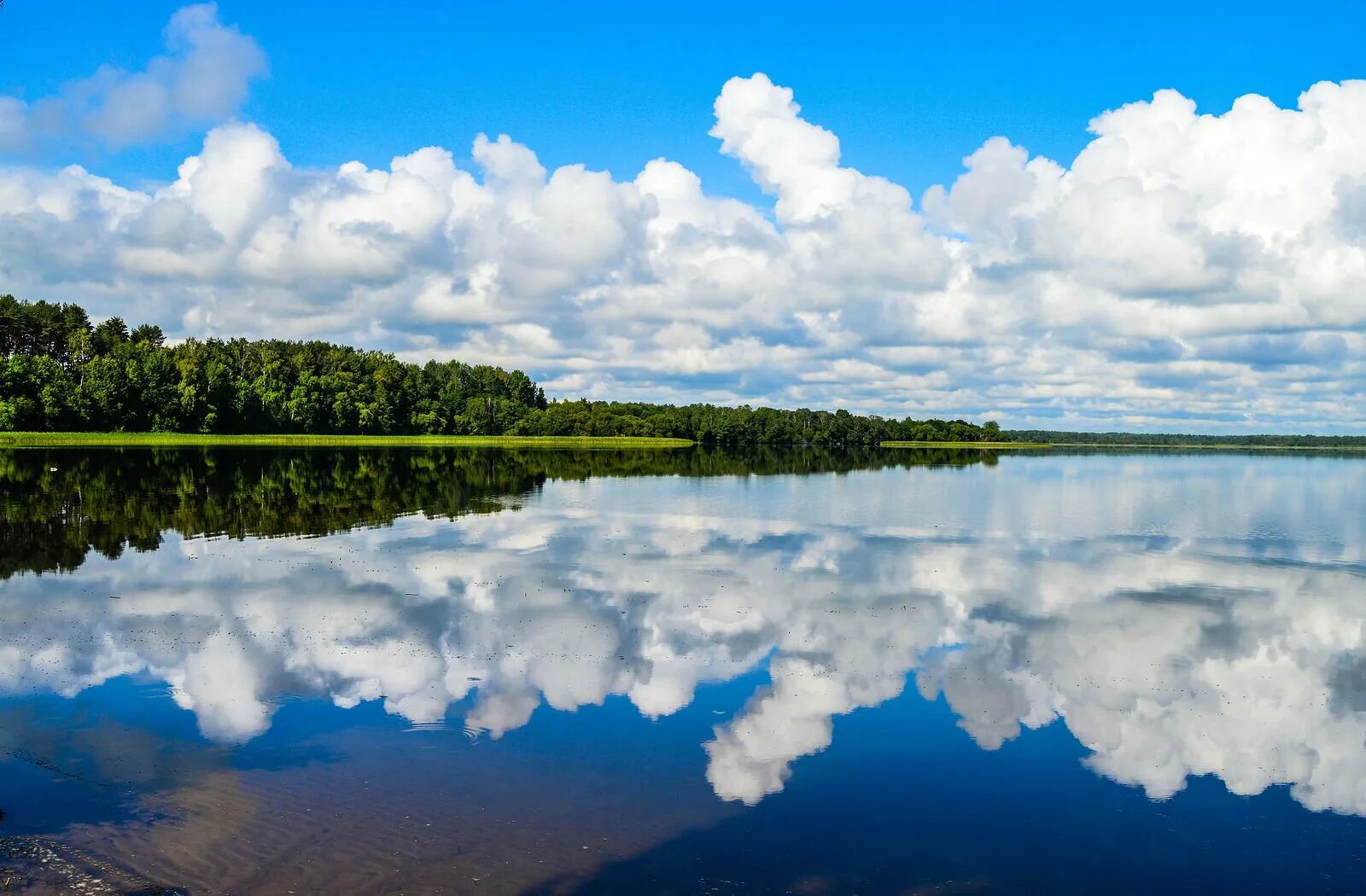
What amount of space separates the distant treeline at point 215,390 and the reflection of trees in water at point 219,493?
118ft

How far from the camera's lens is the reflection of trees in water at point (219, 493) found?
103 feet

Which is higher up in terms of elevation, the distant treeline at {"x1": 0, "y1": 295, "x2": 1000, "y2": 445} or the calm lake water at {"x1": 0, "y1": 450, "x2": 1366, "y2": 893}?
the distant treeline at {"x1": 0, "y1": 295, "x2": 1000, "y2": 445}

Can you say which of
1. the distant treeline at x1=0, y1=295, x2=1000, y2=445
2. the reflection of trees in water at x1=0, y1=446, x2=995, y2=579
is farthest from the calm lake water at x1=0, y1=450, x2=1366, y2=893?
the distant treeline at x1=0, y1=295, x2=1000, y2=445

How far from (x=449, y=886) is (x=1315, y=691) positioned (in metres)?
15.7

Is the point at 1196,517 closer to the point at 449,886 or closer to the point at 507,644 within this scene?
the point at 507,644

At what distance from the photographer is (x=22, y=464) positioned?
68188 millimetres

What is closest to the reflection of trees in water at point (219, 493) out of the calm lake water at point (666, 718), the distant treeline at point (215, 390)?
the calm lake water at point (666, 718)

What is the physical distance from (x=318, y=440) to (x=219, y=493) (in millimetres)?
107410

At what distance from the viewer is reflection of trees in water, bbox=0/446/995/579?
1241 inches

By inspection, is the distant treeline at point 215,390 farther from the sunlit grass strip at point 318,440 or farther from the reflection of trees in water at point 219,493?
the reflection of trees in water at point 219,493

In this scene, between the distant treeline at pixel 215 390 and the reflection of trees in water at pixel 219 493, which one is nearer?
the reflection of trees in water at pixel 219 493

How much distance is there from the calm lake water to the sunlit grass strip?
93.6 meters

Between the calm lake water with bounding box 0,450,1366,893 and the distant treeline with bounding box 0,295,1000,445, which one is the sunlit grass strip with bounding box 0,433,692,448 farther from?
the calm lake water with bounding box 0,450,1366,893

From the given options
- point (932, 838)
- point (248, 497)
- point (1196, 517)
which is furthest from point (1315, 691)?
point (248, 497)
